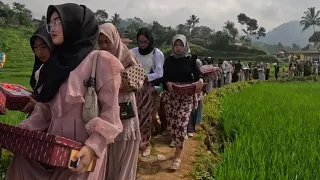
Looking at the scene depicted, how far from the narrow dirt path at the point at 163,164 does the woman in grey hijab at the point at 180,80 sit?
0.23 m

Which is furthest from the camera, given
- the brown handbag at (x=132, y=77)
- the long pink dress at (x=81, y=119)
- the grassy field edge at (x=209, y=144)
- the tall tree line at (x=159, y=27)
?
the tall tree line at (x=159, y=27)

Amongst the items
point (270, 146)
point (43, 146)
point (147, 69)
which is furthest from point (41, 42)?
point (270, 146)

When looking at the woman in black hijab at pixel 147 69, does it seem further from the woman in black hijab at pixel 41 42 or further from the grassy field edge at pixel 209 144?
the woman in black hijab at pixel 41 42

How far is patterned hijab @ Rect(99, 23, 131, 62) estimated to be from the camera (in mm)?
2377

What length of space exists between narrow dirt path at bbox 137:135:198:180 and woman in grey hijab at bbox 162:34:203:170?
0.76 feet

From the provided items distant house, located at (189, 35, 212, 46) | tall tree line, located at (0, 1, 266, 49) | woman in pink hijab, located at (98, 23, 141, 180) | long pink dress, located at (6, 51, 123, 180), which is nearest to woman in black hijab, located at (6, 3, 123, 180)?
long pink dress, located at (6, 51, 123, 180)

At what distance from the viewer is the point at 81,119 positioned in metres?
1.54

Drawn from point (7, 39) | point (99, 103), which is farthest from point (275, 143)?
point (7, 39)

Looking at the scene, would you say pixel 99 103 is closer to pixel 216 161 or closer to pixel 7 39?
pixel 216 161

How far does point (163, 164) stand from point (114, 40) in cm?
152

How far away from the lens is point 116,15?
62219 mm

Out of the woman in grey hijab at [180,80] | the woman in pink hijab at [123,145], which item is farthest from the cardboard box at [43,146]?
the woman in grey hijab at [180,80]

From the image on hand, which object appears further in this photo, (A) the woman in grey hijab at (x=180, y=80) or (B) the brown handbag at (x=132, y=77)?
(A) the woman in grey hijab at (x=180, y=80)

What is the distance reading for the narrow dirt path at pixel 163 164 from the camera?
3307mm
